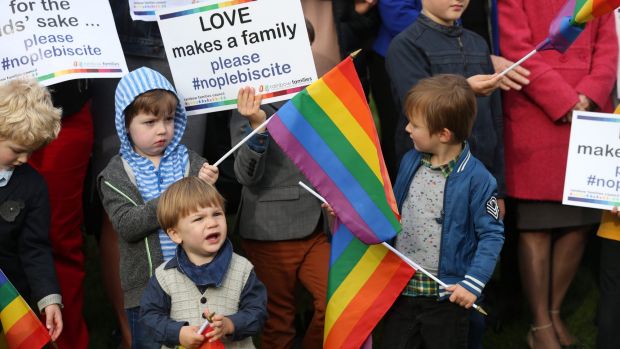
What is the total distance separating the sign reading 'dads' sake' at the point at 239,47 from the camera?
5.50m

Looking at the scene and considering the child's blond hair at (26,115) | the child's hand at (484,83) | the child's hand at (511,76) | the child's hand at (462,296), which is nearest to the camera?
the child's blond hair at (26,115)

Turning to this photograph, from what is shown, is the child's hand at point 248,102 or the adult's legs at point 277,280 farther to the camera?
the adult's legs at point 277,280

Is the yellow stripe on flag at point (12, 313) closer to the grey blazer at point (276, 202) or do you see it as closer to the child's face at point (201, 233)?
the child's face at point (201, 233)

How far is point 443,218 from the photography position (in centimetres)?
535

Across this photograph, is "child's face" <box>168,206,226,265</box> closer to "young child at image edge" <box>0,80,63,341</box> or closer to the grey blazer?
"young child at image edge" <box>0,80,63,341</box>

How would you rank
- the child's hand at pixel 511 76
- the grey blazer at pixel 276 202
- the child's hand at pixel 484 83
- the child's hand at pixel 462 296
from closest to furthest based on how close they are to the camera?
the child's hand at pixel 462 296, the child's hand at pixel 484 83, the grey blazer at pixel 276 202, the child's hand at pixel 511 76

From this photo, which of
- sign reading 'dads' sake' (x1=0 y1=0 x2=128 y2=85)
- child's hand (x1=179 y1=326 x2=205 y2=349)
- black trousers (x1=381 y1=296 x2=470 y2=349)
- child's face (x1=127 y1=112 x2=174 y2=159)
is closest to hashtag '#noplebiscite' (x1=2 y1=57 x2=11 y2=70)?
sign reading 'dads' sake' (x1=0 y1=0 x2=128 y2=85)

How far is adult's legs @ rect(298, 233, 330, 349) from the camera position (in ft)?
19.6

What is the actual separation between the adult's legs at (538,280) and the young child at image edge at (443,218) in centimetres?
141

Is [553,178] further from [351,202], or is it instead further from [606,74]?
[351,202]

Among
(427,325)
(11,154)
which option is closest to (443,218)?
(427,325)

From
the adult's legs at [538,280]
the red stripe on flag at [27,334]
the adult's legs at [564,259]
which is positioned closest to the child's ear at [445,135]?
Answer: the adult's legs at [538,280]

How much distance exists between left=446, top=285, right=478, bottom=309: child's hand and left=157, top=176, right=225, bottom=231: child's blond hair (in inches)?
44.1

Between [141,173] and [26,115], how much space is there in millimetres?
603
